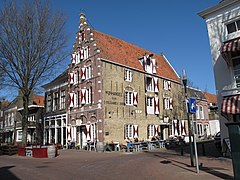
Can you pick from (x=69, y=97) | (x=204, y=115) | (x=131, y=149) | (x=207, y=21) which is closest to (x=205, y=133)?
(x=204, y=115)

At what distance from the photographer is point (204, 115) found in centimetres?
3753

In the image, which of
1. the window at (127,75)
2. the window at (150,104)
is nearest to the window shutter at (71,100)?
the window at (127,75)

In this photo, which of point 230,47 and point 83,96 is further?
point 83,96

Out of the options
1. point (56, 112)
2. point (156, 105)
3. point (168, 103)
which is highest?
point (168, 103)

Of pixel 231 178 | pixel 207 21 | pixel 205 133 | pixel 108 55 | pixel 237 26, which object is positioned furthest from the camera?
pixel 205 133

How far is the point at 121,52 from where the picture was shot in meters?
27.5

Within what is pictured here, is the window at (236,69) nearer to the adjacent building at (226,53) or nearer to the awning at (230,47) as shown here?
the adjacent building at (226,53)

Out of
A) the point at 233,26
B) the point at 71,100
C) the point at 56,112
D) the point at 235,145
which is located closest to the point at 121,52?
the point at 71,100

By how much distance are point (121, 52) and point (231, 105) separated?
57.5 ft

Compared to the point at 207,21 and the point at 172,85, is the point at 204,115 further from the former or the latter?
the point at 207,21

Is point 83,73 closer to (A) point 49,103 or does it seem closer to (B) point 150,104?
(B) point 150,104

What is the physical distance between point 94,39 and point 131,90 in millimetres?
7261

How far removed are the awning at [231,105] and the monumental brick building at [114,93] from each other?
1277cm

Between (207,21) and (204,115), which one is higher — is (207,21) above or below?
above
